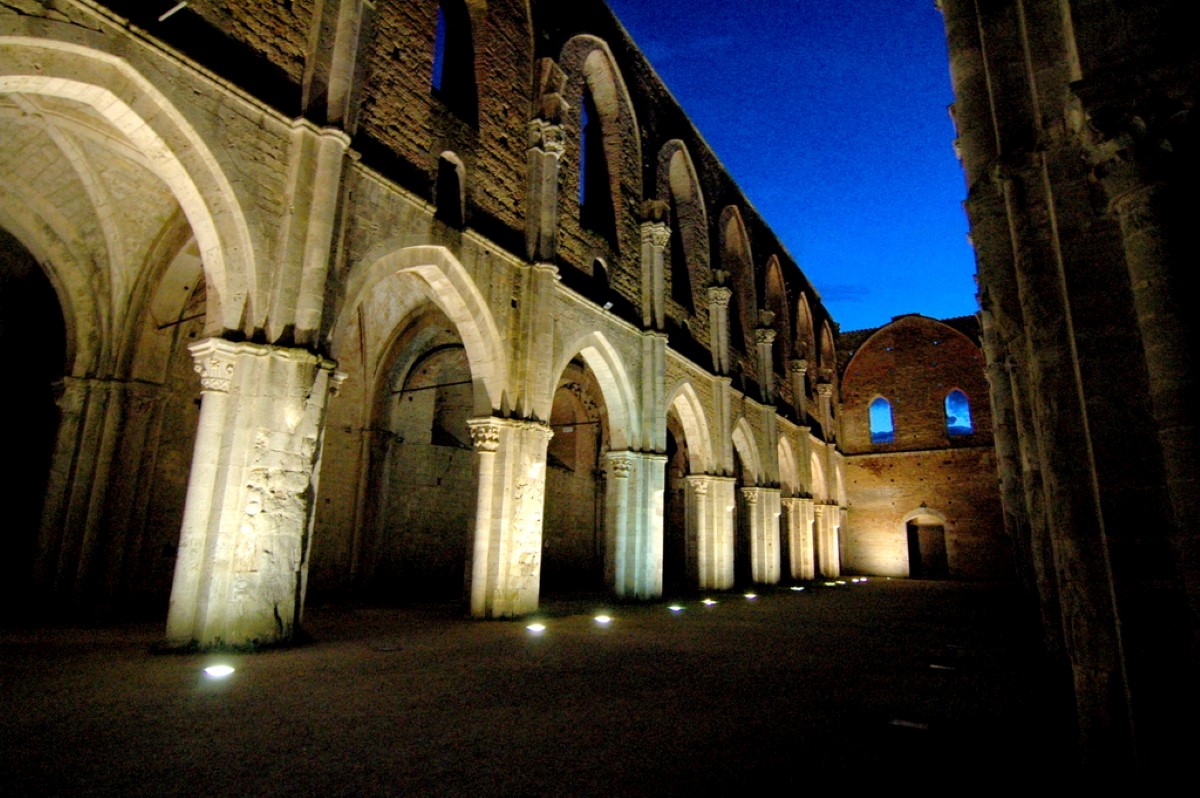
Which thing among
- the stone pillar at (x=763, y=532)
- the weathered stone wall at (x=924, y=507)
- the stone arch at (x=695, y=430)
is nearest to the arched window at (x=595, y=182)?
the stone arch at (x=695, y=430)

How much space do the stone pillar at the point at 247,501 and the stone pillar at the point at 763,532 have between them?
15.5 m

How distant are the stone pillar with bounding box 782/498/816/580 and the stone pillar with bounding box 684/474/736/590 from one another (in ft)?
23.1

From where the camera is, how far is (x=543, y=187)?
38.0 ft

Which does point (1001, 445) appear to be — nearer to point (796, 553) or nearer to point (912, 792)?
point (912, 792)

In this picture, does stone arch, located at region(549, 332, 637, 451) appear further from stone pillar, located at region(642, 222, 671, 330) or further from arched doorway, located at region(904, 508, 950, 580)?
arched doorway, located at region(904, 508, 950, 580)

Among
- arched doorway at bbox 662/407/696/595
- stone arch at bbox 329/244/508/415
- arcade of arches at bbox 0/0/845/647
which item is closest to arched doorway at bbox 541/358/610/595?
arcade of arches at bbox 0/0/845/647

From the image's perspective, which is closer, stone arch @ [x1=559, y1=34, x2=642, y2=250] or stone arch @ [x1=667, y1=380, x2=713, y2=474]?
stone arch @ [x1=559, y1=34, x2=642, y2=250]

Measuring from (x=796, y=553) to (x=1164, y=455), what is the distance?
21.1 metres

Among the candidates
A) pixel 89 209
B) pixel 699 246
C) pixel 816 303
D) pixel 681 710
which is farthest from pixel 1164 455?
pixel 816 303

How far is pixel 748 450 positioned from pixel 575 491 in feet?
18.0

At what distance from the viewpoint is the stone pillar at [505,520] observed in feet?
31.4

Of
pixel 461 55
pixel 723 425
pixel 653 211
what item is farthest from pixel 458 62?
pixel 723 425

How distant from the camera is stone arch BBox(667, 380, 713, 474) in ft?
54.6

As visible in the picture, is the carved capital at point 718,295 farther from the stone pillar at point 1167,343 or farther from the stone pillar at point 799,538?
the stone pillar at point 1167,343
